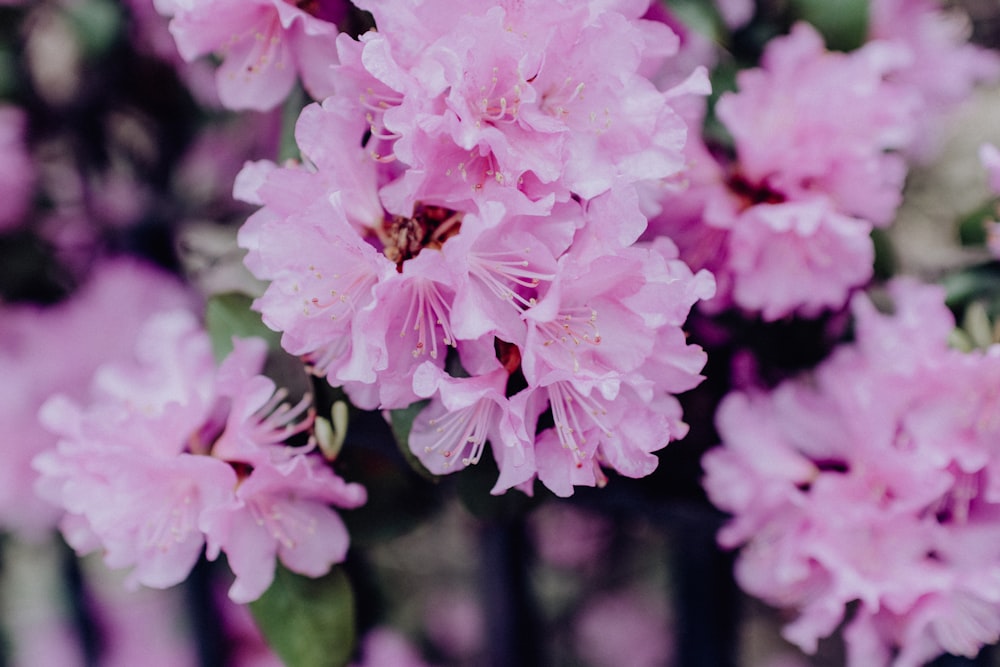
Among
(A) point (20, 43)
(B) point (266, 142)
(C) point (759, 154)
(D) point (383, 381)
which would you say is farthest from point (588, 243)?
(A) point (20, 43)

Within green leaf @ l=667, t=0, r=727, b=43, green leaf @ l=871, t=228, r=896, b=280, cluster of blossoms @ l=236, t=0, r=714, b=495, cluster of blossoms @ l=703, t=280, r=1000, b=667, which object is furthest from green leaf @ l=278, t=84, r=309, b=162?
green leaf @ l=871, t=228, r=896, b=280

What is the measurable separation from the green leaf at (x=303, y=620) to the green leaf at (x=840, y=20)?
71 centimetres

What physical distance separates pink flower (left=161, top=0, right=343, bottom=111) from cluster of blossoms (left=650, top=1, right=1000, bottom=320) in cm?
33

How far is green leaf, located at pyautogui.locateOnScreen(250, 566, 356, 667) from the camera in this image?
0.80 meters

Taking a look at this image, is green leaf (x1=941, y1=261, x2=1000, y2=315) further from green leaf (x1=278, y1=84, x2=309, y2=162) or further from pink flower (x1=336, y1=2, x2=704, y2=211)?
green leaf (x1=278, y1=84, x2=309, y2=162)

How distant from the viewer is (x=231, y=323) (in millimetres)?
817

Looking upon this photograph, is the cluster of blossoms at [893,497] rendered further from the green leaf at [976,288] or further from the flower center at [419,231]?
the flower center at [419,231]

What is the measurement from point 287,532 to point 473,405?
248 mm

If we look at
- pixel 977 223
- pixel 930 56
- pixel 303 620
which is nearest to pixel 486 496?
pixel 303 620

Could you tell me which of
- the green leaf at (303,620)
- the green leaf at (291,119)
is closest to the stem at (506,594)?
the green leaf at (303,620)

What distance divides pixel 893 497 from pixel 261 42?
2.21 feet

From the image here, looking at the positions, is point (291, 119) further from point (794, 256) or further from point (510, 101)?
point (794, 256)

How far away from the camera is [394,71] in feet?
1.83

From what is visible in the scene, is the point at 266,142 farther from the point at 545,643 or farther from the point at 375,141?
the point at 545,643
